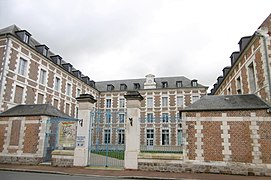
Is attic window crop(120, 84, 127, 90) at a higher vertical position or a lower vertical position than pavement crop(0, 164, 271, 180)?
higher

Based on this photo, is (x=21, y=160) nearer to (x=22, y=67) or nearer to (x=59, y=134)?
(x=59, y=134)

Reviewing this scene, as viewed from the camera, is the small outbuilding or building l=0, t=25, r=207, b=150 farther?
building l=0, t=25, r=207, b=150

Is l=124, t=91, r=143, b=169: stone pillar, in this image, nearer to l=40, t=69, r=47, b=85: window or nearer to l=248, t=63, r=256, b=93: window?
l=248, t=63, r=256, b=93: window

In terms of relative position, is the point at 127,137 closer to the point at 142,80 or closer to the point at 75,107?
the point at 75,107

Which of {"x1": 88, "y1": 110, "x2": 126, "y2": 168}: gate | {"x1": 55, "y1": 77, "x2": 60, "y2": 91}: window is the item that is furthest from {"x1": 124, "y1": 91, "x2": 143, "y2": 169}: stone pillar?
{"x1": 55, "y1": 77, "x2": 60, "y2": 91}: window

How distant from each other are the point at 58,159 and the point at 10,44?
330 inches

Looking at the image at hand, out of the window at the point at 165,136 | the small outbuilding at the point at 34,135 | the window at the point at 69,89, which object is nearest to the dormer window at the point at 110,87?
the window at the point at 69,89

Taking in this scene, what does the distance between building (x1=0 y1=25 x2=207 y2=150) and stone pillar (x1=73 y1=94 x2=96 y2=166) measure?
0.55 metres

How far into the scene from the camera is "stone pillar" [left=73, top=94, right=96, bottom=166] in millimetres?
8297

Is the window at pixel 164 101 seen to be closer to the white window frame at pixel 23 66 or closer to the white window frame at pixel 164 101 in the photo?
the white window frame at pixel 164 101

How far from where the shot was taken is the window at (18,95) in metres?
13.3

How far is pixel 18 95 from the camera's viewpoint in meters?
13.5

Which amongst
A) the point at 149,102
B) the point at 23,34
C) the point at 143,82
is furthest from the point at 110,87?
the point at 23,34

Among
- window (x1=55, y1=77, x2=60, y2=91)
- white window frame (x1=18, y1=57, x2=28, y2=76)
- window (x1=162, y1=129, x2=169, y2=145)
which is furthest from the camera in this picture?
window (x1=162, y1=129, x2=169, y2=145)
